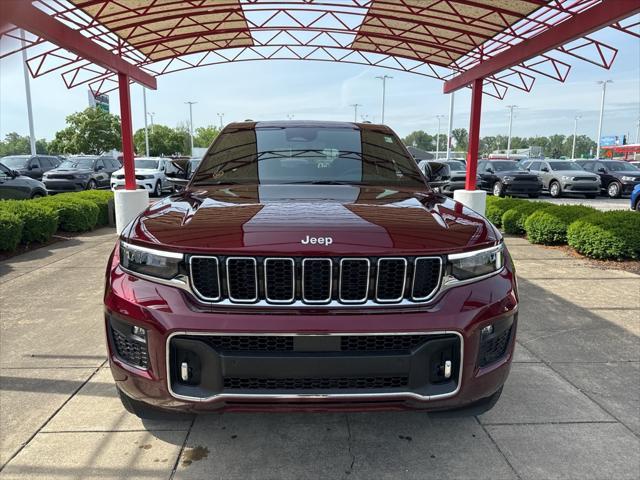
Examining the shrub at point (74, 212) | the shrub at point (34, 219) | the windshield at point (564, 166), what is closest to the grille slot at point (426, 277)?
the shrub at point (34, 219)

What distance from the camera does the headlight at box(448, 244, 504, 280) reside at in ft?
7.39

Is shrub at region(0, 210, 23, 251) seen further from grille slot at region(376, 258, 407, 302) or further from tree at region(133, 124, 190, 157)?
tree at region(133, 124, 190, 157)

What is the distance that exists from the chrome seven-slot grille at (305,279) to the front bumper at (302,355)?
0.07 m

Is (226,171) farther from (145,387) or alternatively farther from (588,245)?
(588,245)

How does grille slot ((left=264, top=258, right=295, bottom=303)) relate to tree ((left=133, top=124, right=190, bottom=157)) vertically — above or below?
below

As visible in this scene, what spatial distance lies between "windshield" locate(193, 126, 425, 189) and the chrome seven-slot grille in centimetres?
143

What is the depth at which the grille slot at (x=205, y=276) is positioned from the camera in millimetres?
2148

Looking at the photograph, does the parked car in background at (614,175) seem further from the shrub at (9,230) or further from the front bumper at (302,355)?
the front bumper at (302,355)

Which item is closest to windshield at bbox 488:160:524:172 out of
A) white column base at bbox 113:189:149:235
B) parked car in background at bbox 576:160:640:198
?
parked car in background at bbox 576:160:640:198

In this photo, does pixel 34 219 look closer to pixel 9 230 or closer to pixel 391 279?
pixel 9 230

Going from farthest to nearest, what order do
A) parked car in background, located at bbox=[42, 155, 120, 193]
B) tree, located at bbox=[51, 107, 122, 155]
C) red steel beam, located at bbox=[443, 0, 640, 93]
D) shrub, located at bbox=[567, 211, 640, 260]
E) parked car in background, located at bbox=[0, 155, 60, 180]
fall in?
tree, located at bbox=[51, 107, 122, 155] < parked car in background, located at bbox=[0, 155, 60, 180] < parked car in background, located at bbox=[42, 155, 120, 193] < shrub, located at bbox=[567, 211, 640, 260] < red steel beam, located at bbox=[443, 0, 640, 93]

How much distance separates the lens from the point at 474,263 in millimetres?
2309

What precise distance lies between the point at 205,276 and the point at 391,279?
2.73 feet

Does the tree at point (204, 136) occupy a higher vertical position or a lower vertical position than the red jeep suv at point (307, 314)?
higher
